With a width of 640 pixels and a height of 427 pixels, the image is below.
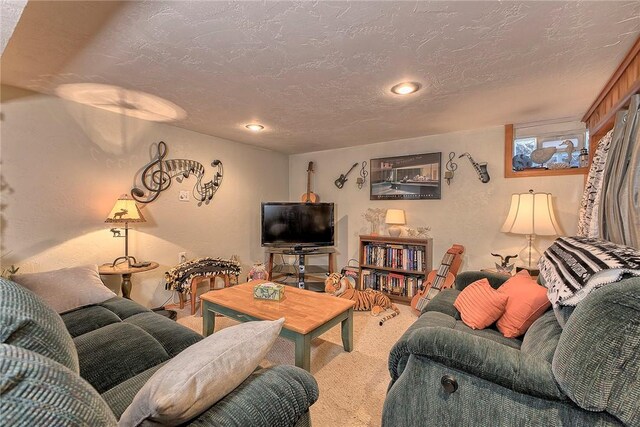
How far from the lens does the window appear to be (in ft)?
8.73

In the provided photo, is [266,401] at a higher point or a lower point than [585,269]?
lower

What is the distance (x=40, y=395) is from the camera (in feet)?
1.26

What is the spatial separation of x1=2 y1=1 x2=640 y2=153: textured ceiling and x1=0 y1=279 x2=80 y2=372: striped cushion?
1.27m

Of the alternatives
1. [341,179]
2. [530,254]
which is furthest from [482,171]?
[341,179]

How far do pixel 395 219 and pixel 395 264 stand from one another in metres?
0.56

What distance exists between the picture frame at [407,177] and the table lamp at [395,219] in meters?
0.25

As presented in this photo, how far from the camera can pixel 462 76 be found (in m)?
1.86

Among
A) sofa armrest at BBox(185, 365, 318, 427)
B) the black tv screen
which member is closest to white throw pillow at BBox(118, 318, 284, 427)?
sofa armrest at BBox(185, 365, 318, 427)

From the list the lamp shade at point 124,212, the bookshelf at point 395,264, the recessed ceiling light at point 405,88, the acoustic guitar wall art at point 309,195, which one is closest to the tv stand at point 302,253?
the bookshelf at point 395,264

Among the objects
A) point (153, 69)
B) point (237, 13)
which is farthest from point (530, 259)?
point (153, 69)

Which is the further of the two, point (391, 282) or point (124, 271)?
point (391, 282)

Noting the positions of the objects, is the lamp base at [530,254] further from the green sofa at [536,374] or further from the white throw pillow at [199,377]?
the white throw pillow at [199,377]

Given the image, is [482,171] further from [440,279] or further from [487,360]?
[487,360]

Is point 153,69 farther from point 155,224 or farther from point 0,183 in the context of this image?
point 155,224
